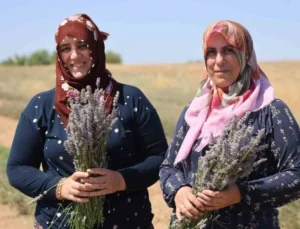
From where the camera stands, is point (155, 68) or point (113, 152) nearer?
point (113, 152)

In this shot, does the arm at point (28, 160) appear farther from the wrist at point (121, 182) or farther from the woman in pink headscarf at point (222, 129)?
the woman in pink headscarf at point (222, 129)

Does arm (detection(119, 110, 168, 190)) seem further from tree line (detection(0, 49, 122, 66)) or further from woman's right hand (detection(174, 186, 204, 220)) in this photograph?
tree line (detection(0, 49, 122, 66))

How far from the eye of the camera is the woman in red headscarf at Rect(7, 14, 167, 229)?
3863mm

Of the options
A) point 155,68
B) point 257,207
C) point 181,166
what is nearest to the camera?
point 257,207

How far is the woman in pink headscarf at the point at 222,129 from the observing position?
3271 millimetres

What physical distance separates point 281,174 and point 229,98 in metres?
0.46

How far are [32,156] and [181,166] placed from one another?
0.91 metres

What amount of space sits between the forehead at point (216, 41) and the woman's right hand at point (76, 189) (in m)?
0.95

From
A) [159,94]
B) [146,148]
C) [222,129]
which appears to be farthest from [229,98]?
[159,94]

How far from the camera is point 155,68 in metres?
50.2

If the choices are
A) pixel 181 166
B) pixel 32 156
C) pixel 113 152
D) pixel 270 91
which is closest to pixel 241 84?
pixel 270 91

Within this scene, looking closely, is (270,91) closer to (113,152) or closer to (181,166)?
(181,166)

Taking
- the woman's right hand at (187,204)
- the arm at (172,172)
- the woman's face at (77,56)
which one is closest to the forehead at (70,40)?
the woman's face at (77,56)

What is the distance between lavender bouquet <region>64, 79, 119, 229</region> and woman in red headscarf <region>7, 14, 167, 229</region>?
0.13 meters
